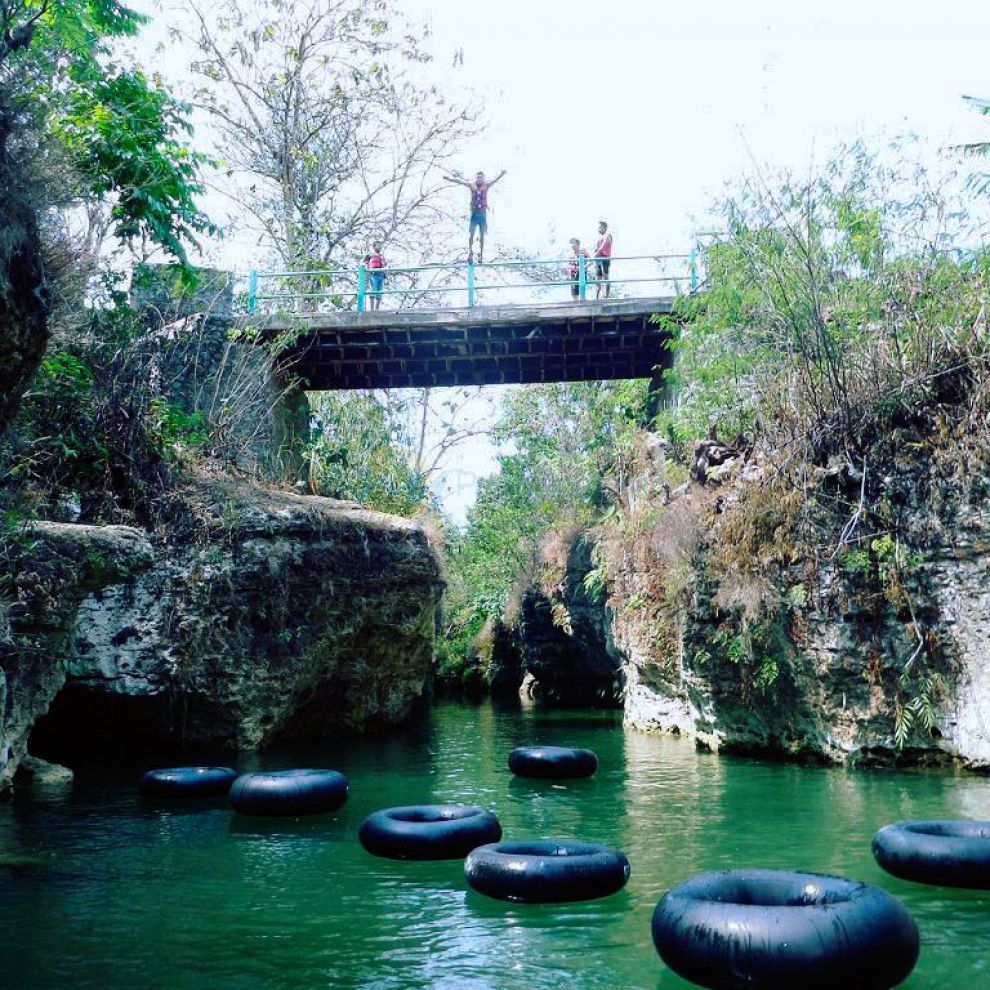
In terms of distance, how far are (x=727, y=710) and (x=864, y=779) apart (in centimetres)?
273

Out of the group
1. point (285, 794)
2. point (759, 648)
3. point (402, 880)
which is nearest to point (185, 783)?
point (285, 794)

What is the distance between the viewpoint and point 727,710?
14156mm

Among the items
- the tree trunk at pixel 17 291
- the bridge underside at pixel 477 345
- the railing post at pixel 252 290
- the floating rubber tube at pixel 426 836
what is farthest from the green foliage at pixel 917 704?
the railing post at pixel 252 290

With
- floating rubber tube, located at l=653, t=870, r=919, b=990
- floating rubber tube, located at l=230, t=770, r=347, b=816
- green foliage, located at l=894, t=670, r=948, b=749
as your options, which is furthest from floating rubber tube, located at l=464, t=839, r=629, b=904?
green foliage, located at l=894, t=670, r=948, b=749

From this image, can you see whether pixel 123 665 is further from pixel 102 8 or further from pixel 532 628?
pixel 532 628

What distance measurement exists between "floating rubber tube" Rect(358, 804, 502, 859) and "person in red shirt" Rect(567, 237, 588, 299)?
1269 centimetres

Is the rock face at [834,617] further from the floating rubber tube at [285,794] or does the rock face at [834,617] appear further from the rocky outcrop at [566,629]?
the rocky outcrop at [566,629]

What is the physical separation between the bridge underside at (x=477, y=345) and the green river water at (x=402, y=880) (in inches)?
355

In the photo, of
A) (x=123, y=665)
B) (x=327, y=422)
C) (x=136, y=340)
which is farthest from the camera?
(x=327, y=422)

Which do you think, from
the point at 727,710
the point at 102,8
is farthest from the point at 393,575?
the point at 102,8

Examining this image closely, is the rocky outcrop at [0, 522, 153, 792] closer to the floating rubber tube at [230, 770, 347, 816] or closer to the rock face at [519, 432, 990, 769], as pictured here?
the floating rubber tube at [230, 770, 347, 816]

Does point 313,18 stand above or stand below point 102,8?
above

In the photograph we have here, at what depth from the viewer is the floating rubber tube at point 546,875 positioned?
21.3 feet

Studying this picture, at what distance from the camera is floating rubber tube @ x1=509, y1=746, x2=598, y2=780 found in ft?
39.1
